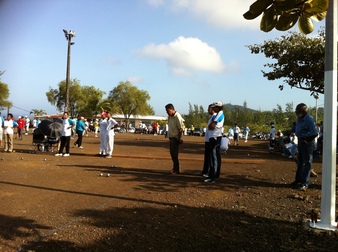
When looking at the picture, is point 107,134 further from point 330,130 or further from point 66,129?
point 330,130

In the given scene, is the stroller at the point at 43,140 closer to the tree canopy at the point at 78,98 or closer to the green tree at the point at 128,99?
the tree canopy at the point at 78,98

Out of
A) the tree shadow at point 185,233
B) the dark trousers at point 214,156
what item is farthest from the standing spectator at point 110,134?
the tree shadow at point 185,233

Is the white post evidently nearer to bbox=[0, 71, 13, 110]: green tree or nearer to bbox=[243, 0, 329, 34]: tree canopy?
bbox=[243, 0, 329, 34]: tree canopy

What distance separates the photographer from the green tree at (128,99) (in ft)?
207

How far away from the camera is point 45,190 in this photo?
6.15 meters

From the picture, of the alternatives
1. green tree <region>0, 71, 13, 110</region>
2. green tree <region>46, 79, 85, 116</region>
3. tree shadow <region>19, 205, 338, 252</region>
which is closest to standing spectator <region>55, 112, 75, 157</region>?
tree shadow <region>19, 205, 338, 252</region>

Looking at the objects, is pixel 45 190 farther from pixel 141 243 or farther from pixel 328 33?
pixel 328 33

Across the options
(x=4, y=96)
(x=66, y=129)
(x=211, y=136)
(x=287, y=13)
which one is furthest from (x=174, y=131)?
(x=4, y=96)

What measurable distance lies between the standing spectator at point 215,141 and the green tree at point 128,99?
184 feet

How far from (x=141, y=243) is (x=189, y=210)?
1459 millimetres

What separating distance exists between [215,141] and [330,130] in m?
3.26

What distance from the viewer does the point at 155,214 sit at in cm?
470

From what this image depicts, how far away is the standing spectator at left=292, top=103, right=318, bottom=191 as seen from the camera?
20.9 feet

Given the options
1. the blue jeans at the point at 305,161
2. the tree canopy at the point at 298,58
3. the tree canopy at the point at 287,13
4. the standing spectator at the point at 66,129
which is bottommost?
the blue jeans at the point at 305,161
